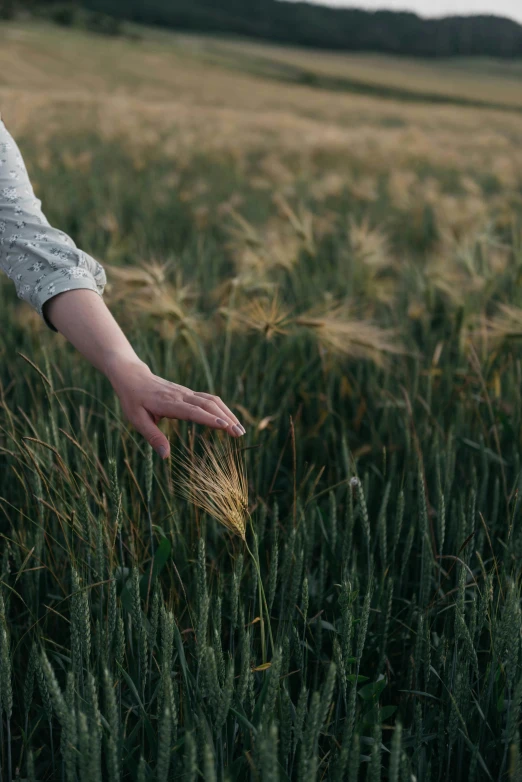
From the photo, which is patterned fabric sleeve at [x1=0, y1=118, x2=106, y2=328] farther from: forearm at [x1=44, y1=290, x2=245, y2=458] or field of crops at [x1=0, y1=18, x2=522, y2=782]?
field of crops at [x1=0, y1=18, x2=522, y2=782]

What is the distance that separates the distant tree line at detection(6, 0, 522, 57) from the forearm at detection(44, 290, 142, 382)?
63.7 metres

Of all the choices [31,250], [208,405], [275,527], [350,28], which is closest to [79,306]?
[31,250]

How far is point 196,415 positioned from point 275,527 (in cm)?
43

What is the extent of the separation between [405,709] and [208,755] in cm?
59

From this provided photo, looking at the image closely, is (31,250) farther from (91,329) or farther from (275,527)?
(275,527)

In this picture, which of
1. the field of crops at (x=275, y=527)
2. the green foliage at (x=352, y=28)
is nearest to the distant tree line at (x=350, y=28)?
the green foliage at (x=352, y=28)

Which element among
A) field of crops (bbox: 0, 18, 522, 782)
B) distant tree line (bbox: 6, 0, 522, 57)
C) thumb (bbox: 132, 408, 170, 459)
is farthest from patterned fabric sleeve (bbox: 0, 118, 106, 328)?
distant tree line (bbox: 6, 0, 522, 57)

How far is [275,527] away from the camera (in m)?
1.27

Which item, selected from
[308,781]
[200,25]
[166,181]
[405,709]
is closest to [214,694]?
[308,781]

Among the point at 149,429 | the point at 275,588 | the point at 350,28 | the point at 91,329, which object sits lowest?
the point at 275,588

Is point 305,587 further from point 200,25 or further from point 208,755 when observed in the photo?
point 200,25

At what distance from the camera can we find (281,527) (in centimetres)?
146

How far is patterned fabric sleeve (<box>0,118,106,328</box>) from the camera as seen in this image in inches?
43.3

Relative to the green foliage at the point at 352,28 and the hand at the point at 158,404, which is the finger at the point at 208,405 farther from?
the green foliage at the point at 352,28
